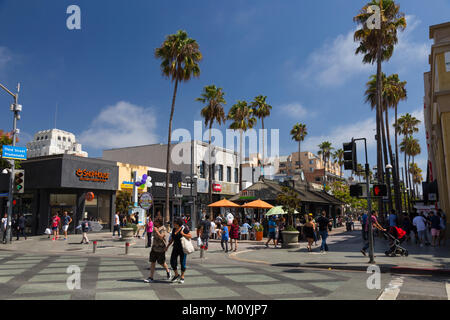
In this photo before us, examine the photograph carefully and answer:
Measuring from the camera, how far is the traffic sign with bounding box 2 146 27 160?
805 inches

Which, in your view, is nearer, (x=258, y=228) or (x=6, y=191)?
(x=258, y=228)

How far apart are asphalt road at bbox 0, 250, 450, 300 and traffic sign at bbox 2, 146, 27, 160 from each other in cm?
1168

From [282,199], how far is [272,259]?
26.5 feet

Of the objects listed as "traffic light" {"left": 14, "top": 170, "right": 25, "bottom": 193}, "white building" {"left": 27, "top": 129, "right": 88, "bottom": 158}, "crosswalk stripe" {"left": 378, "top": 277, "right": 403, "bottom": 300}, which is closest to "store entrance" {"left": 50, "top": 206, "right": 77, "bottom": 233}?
"traffic light" {"left": 14, "top": 170, "right": 25, "bottom": 193}

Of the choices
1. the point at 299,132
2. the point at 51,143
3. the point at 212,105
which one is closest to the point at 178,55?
the point at 212,105

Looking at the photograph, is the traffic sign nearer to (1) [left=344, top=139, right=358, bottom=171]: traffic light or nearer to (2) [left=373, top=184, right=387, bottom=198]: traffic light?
(1) [left=344, top=139, right=358, bottom=171]: traffic light

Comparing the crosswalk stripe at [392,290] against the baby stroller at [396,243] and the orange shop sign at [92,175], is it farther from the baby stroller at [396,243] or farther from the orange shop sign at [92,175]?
the orange shop sign at [92,175]

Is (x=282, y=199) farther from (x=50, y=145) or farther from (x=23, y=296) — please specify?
(x=50, y=145)

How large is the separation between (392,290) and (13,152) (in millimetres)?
21811

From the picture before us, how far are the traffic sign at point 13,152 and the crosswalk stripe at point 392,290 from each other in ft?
69.8

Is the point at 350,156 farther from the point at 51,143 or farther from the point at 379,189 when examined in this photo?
the point at 51,143
